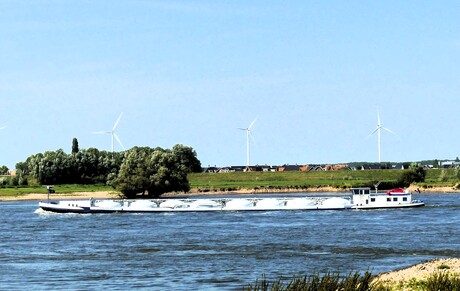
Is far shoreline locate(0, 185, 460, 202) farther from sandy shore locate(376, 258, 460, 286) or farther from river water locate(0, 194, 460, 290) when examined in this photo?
sandy shore locate(376, 258, 460, 286)

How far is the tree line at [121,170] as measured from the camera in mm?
154875

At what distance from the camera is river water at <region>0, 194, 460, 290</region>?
1866 inches

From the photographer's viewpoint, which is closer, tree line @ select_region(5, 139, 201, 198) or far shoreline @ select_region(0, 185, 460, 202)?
tree line @ select_region(5, 139, 201, 198)

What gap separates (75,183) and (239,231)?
115m

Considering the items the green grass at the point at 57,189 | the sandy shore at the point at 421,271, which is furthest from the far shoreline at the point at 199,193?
the sandy shore at the point at 421,271

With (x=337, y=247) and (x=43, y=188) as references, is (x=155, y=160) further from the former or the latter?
(x=337, y=247)

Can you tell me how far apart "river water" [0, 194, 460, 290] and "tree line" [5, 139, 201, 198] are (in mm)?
46172

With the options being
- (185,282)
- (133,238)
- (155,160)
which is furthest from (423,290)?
(155,160)

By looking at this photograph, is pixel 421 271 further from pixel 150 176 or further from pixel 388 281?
pixel 150 176

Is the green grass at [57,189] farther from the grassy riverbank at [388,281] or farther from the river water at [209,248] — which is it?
the grassy riverbank at [388,281]

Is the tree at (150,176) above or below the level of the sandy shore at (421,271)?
above

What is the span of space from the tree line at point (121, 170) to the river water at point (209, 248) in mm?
46172

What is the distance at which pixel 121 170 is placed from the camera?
156250 millimetres

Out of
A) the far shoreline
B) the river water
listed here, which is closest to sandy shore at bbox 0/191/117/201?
the far shoreline
